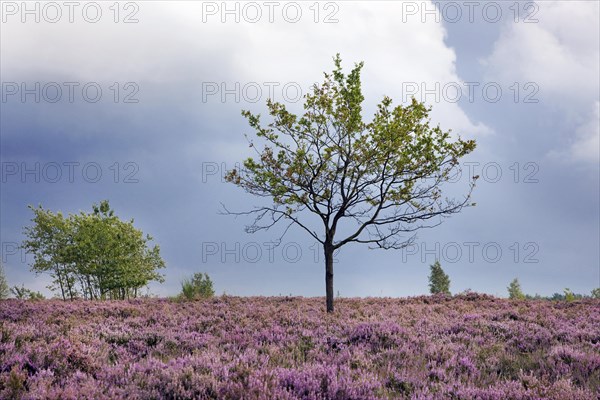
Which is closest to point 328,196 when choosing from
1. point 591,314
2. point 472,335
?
point 472,335

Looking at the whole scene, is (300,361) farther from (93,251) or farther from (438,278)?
(438,278)

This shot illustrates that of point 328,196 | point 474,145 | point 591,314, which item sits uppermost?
point 474,145

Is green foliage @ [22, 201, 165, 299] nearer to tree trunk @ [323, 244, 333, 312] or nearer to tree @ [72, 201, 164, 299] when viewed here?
tree @ [72, 201, 164, 299]

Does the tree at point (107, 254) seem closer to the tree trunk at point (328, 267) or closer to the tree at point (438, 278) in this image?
the tree trunk at point (328, 267)

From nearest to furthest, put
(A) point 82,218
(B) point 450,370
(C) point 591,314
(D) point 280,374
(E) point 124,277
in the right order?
(D) point 280,374, (B) point 450,370, (C) point 591,314, (E) point 124,277, (A) point 82,218

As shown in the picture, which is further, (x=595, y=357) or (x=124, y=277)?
(x=124, y=277)

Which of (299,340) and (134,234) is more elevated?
(134,234)

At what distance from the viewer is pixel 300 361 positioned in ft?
25.9

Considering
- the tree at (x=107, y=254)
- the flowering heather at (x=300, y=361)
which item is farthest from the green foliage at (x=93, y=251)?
the flowering heather at (x=300, y=361)

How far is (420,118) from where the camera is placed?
744 inches

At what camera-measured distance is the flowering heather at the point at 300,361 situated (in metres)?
5.76

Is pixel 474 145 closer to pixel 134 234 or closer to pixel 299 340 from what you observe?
pixel 299 340

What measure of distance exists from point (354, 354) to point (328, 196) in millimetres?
10860

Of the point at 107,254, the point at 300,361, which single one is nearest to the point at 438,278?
the point at 107,254
